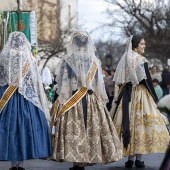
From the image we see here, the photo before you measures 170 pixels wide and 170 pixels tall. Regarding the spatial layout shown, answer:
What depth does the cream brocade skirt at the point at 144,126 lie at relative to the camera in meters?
9.19

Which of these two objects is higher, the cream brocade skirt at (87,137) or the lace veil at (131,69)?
the lace veil at (131,69)

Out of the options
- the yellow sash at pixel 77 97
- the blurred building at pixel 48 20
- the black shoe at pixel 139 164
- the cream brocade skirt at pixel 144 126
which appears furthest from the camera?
the blurred building at pixel 48 20

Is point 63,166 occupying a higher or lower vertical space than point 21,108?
lower

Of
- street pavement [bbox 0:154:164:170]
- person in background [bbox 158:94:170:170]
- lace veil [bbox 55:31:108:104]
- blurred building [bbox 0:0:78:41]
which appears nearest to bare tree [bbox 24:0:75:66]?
blurred building [bbox 0:0:78:41]

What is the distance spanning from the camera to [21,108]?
8148 mm

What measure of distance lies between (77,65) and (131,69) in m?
1.06

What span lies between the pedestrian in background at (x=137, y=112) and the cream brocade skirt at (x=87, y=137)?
68 cm

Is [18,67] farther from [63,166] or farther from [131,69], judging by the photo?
[63,166]

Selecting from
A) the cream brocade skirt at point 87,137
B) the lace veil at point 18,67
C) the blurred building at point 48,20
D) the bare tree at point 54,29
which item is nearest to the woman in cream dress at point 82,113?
the cream brocade skirt at point 87,137

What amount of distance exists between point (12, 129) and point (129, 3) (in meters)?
31.1

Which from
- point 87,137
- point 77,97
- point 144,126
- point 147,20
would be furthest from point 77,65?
point 147,20

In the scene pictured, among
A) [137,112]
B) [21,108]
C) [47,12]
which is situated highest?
[47,12]

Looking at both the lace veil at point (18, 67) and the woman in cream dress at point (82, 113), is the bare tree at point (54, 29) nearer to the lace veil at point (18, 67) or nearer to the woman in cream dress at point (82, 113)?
the woman in cream dress at point (82, 113)

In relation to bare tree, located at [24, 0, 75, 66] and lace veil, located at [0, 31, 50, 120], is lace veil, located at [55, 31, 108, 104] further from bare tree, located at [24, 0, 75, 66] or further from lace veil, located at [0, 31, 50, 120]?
bare tree, located at [24, 0, 75, 66]
